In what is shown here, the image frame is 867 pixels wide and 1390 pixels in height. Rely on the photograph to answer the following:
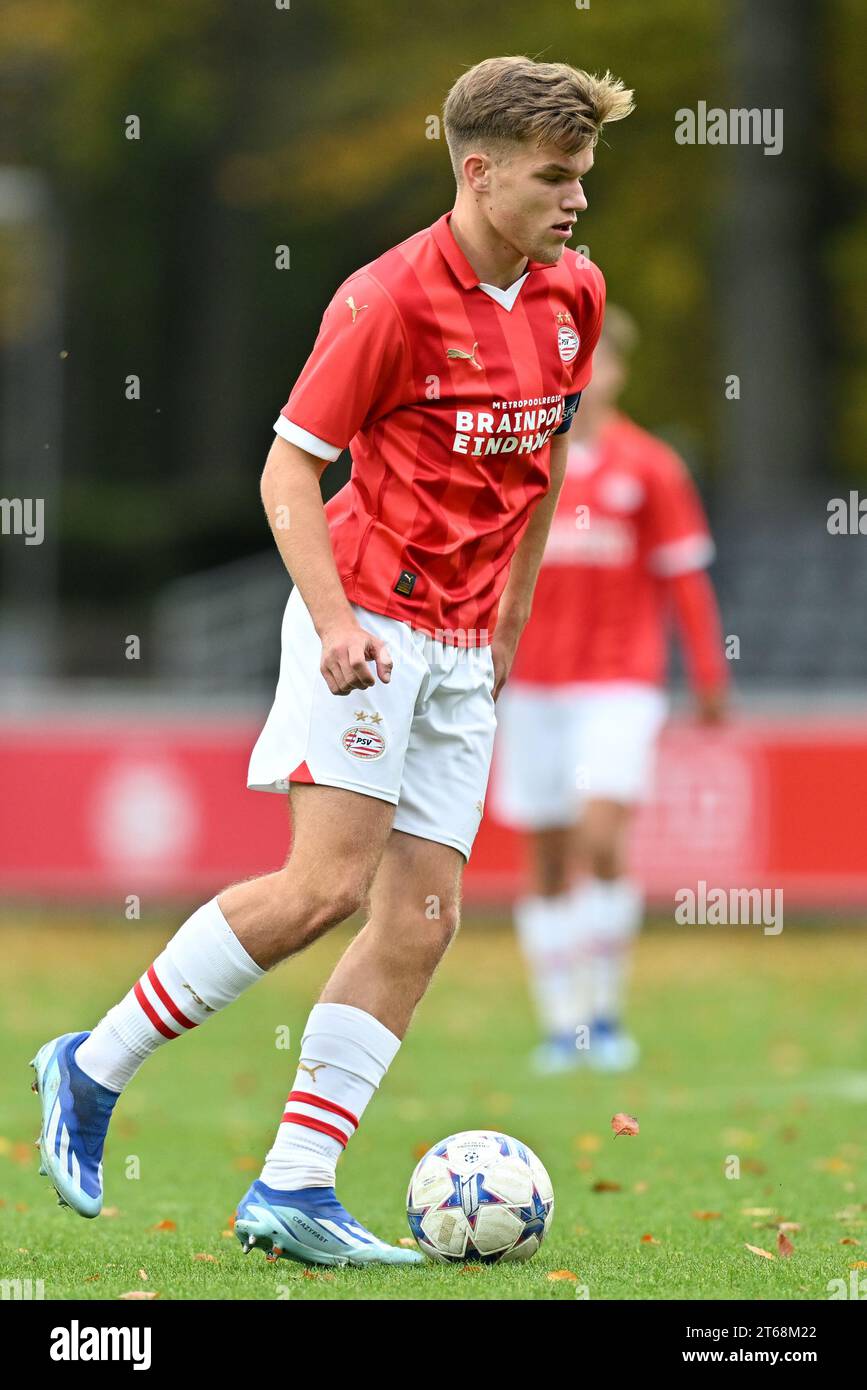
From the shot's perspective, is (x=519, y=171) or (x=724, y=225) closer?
(x=519, y=171)

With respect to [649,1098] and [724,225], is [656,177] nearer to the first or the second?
[724,225]

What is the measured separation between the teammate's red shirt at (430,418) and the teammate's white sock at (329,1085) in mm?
886

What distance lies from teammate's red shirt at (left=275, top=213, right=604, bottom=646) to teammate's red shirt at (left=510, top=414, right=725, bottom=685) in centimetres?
460

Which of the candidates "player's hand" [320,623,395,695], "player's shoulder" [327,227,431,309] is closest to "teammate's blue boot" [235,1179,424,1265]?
"player's hand" [320,623,395,695]

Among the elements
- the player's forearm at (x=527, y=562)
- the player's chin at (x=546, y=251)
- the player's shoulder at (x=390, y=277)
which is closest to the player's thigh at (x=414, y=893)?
the player's forearm at (x=527, y=562)

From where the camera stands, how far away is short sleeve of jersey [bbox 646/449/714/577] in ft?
32.1

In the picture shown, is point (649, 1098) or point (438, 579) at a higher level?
point (438, 579)

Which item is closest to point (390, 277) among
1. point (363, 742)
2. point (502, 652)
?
point (363, 742)

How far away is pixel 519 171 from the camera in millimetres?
4789

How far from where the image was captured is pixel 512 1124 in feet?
25.4

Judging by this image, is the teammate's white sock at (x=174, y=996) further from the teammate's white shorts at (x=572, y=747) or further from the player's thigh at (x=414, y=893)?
the teammate's white shorts at (x=572, y=747)

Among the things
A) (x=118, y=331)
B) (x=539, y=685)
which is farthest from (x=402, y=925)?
(x=118, y=331)

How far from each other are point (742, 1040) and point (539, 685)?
1919 mm

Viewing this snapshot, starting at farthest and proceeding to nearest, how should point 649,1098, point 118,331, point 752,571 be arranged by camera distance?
point 118,331 < point 752,571 < point 649,1098
